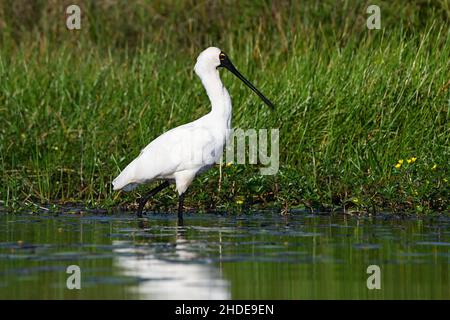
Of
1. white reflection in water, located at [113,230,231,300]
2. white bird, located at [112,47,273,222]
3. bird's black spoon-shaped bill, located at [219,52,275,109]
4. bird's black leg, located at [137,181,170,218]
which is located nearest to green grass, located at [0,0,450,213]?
bird's black spoon-shaped bill, located at [219,52,275,109]

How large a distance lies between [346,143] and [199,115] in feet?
5.59

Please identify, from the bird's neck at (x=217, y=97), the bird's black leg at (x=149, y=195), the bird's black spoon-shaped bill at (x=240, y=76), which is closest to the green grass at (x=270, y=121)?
the bird's black spoon-shaped bill at (x=240, y=76)

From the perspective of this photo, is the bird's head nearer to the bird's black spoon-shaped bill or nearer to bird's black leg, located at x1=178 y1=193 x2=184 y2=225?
the bird's black spoon-shaped bill

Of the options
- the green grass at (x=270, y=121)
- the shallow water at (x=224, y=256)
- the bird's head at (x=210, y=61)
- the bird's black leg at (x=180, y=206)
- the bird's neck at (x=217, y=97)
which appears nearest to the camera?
the shallow water at (x=224, y=256)

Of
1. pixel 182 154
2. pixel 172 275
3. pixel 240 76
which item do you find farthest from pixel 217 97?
pixel 172 275

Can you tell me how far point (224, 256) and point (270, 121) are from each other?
12.4 feet

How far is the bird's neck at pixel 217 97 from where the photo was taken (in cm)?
1100

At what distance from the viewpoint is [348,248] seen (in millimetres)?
8883

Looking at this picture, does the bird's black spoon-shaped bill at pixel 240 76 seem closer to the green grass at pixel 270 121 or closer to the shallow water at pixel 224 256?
the green grass at pixel 270 121

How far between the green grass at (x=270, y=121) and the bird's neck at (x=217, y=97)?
656 mm
